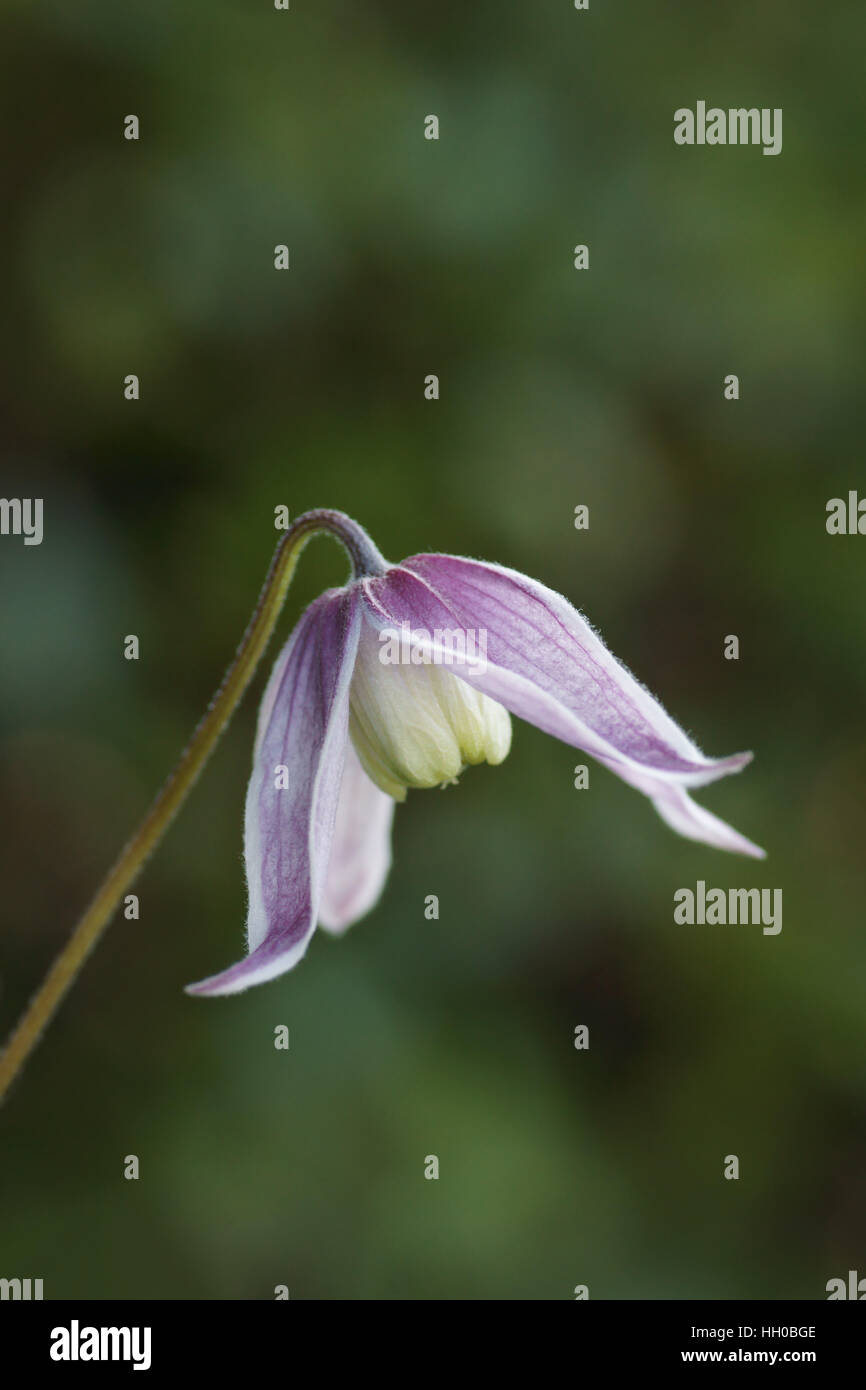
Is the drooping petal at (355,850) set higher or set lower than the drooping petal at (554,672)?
lower

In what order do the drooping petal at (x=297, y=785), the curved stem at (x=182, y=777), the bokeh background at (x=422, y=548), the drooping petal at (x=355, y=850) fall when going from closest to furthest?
the drooping petal at (x=297, y=785), the curved stem at (x=182, y=777), the drooping petal at (x=355, y=850), the bokeh background at (x=422, y=548)

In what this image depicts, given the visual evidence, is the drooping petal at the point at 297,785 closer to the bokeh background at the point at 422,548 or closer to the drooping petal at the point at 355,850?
the drooping petal at the point at 355,850

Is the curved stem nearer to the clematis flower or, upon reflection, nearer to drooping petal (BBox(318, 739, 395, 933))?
the clematis flower

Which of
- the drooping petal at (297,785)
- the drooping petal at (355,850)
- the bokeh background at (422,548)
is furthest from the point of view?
the bokeh background at (422,548)

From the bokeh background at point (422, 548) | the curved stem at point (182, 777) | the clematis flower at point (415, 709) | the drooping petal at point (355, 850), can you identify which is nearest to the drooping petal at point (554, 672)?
the clematis flower at point (415, 709)

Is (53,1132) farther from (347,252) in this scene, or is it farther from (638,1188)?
(347,252)

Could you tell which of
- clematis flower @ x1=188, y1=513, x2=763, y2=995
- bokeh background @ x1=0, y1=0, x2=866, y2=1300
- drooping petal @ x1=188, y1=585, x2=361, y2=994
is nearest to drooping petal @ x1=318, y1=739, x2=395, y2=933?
clematis flower @ x1=188, y1=513, x2=763, y2=995

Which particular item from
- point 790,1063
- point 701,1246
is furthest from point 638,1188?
point 790,1063

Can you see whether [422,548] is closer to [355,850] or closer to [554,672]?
[355,850]
